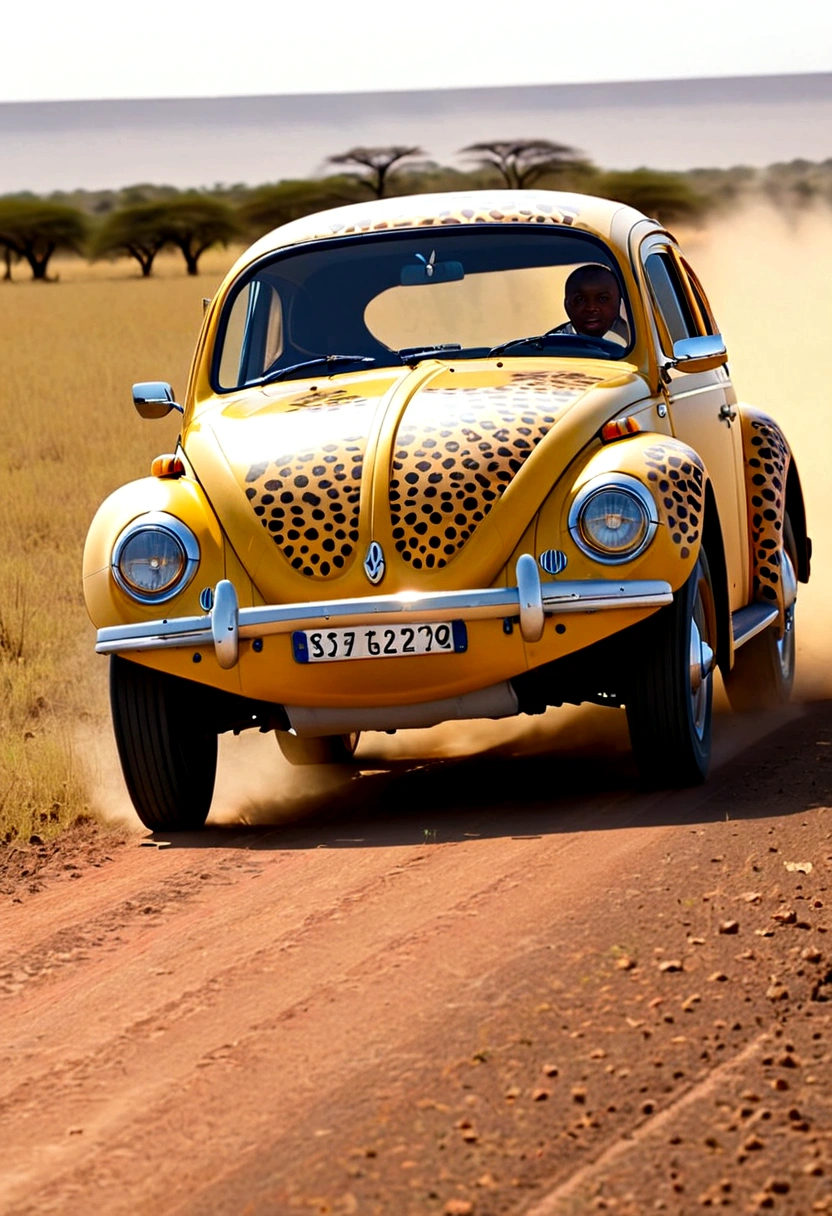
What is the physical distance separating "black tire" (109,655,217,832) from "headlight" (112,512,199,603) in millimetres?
278

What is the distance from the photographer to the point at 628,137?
126750 mm

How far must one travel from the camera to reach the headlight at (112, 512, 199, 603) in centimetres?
716

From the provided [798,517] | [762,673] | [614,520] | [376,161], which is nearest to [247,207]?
[376,161]

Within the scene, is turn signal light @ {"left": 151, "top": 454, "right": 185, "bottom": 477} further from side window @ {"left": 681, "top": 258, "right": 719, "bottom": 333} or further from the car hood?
side window @ {"left": 681, "top": 258, "right": 719, "bottom": 333}

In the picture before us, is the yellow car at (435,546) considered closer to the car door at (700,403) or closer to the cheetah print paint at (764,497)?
the car door at (700,403)

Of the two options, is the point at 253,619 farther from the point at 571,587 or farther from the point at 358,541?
the point at 571,587

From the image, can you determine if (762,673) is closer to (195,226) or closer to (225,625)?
(225,625)

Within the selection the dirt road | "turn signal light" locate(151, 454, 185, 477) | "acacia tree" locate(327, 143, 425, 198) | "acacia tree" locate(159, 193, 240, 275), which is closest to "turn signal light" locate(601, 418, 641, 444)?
the dirt road

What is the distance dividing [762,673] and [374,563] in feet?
9.06

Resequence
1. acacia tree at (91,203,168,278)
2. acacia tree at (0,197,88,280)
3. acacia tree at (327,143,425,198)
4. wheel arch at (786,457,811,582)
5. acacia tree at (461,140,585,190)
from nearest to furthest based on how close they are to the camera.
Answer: wheel arch at (786,457,811,582)
acacia tree at (91,203,168,278)
acacia tree at (327,143,425,198)
acacia tree at (0,197,88,280)
acacia tree at (461,140,585,190)

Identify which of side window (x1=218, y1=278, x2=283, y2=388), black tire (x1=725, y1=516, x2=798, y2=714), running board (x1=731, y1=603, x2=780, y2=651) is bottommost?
black tire (x1=725, y1=516, x2=798, y2=714)

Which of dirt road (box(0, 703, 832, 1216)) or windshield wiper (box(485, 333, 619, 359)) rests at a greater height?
windshield wiper (box(485, 333, 619, 359))

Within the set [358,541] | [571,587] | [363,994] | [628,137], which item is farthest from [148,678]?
[628,137]

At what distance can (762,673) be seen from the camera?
363 inches
